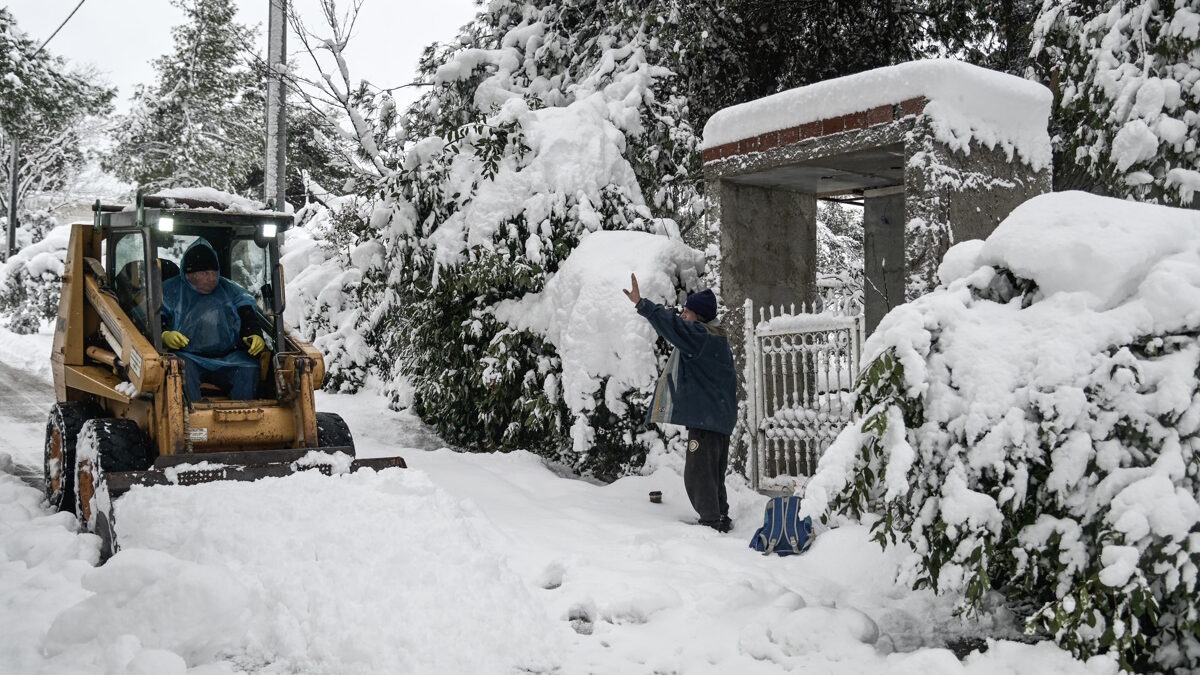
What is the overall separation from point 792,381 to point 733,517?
3.94ft

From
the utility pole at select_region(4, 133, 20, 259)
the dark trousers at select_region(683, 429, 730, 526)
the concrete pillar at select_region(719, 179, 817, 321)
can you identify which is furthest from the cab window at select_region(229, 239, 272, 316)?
the utility pole at select_region(4, 133, 20, 259)

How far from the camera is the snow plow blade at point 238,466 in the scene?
5328 mm

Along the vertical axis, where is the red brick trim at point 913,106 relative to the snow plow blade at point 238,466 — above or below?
above

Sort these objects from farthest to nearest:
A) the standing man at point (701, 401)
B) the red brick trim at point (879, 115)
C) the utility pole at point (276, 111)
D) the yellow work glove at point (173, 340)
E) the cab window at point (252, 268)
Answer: the utility pole at point (276, 111) → the cab window at point (252, 268) → the red brick trim at point (879, 115) → the standing man at point (701, 401) → the yellow work glove at point (173, 340)

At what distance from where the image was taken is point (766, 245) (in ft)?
26.7

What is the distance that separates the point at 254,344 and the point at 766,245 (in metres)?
4.14

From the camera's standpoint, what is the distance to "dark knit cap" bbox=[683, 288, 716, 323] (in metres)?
6.85

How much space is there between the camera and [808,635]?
4277 mm

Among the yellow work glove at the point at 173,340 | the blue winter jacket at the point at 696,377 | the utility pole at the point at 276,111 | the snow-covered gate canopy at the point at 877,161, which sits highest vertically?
the utility pole at the point at 276,111

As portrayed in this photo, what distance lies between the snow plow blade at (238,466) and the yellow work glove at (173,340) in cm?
92

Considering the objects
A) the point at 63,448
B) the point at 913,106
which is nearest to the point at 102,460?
the point at 63,448

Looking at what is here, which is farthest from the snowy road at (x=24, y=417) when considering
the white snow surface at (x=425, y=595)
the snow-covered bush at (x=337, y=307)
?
the snow-covered bush at (x=337, y=307)

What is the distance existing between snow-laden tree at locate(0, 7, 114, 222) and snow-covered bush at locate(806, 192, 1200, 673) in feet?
63.9

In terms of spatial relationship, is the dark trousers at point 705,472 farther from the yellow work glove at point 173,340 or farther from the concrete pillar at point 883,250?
the concrete pillar at point 883,250
